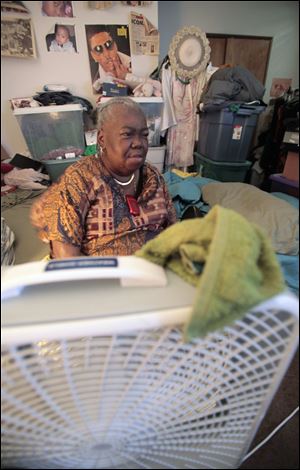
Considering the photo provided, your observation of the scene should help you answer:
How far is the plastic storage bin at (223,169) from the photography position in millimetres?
595

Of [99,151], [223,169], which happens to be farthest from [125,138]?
[223,169]

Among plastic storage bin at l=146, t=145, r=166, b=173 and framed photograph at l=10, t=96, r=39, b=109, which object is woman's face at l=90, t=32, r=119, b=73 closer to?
framed photograph at l=10, t=96, r=39, b=109

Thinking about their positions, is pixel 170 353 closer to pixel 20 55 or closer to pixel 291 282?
pixel 291 282

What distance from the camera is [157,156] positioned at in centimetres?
75

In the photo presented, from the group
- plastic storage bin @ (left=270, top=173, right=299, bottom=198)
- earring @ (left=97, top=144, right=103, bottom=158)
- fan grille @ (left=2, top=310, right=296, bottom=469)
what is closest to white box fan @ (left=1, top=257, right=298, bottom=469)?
fan grille @ (left=2, top=310, right=296, bottom=469)

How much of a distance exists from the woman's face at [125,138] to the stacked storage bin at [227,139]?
6.7 inches

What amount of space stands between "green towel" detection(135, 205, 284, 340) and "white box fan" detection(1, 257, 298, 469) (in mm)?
28

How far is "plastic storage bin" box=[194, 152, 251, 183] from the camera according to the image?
595 mm

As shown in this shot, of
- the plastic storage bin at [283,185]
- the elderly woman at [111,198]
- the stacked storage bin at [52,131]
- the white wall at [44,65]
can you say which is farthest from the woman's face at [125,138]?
the plastic storage bin at [283,185]

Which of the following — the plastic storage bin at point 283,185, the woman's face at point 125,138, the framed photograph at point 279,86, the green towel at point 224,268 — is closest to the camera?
the green towel at point 224,268

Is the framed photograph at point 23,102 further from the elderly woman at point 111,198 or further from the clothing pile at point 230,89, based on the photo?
the clothing pile at point 230,89

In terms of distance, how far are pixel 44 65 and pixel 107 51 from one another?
11 cm

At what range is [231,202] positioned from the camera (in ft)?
1.54

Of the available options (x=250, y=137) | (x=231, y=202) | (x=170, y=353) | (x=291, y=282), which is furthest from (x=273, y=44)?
(x=170, y=353)
